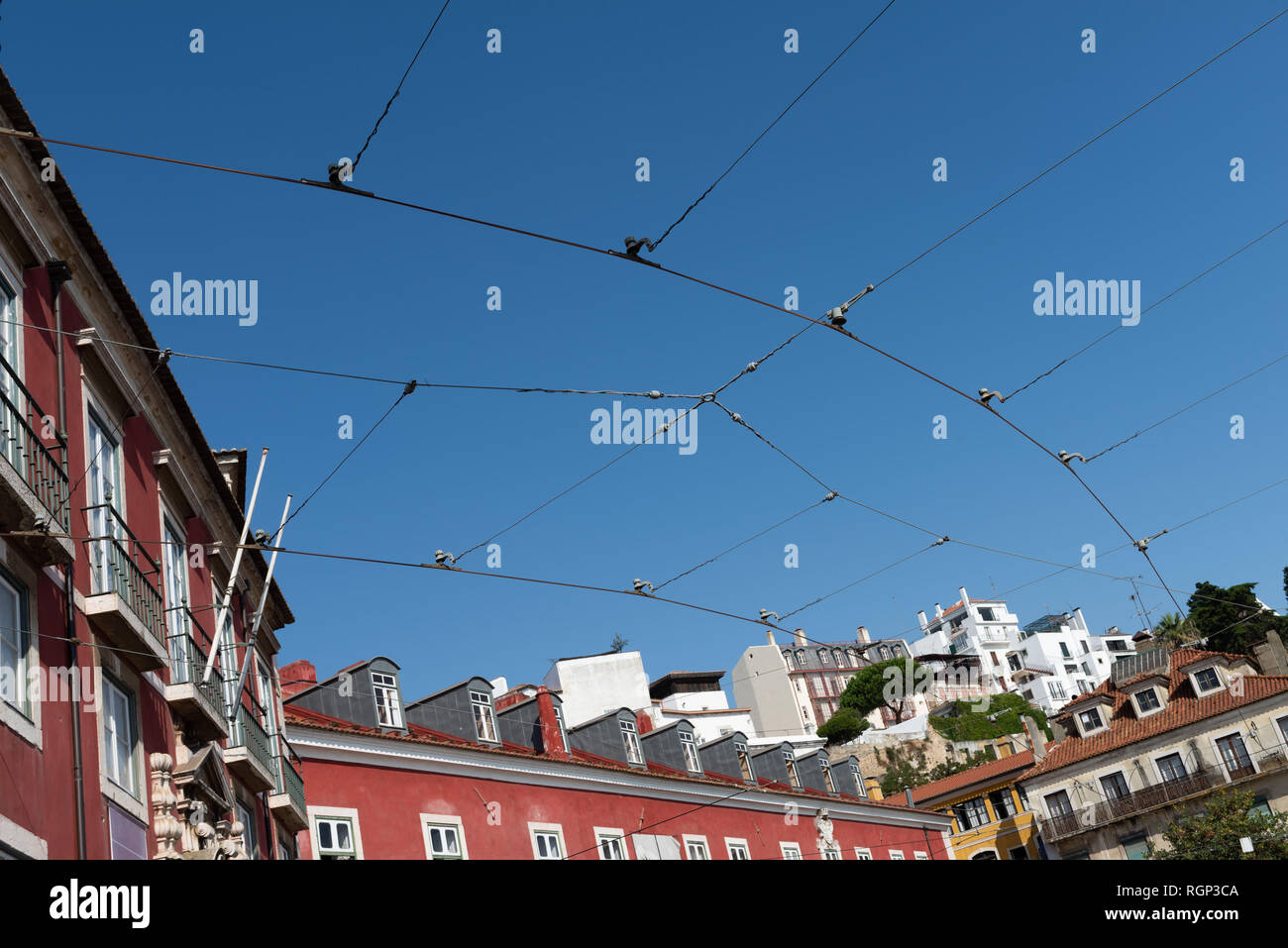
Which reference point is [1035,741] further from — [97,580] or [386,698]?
[97,580]

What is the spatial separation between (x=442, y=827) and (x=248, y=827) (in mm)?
6640

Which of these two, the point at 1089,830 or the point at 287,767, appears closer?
the point at 287,767

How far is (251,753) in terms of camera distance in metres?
15.3

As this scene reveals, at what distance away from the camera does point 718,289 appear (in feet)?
34.5

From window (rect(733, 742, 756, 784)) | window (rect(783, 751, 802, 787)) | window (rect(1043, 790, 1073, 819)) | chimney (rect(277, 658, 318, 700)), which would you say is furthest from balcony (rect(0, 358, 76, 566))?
window (rect(1043, 790, 1073, 819))

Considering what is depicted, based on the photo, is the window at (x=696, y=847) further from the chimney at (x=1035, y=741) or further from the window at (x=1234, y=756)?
the chimney at (x=1035, y=741)

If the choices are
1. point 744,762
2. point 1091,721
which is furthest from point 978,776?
point 744,762

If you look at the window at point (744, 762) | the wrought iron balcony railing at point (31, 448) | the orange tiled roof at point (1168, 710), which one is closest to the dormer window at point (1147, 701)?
the orange tiled roof at point (1168, 710)

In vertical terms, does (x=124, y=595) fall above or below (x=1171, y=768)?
above

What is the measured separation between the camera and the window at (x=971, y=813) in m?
52.2

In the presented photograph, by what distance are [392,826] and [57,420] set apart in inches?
448
